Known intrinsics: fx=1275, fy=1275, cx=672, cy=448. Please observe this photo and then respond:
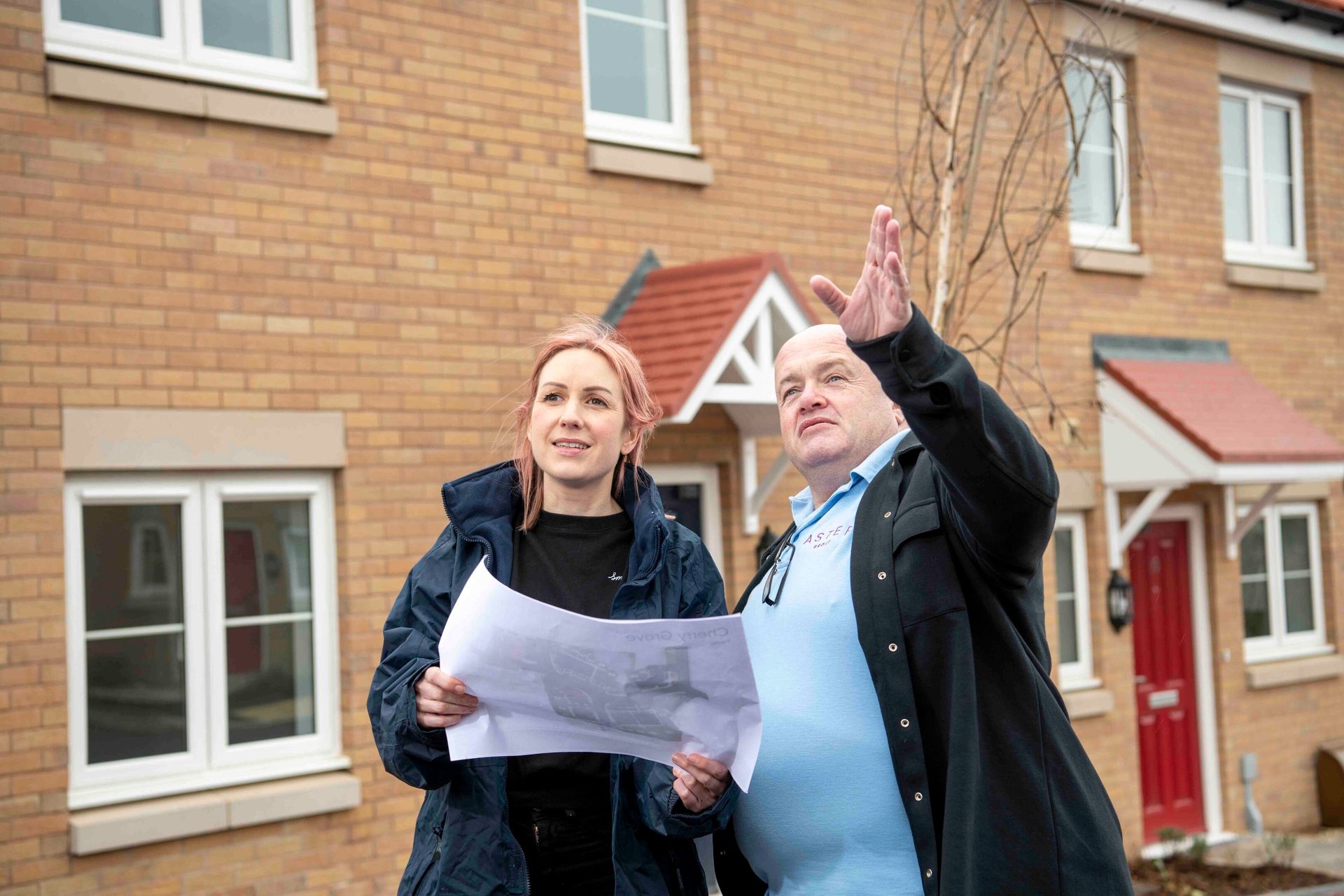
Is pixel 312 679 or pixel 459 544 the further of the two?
pixel 312 679

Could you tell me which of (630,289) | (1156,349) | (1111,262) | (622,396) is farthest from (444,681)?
(1156,349)

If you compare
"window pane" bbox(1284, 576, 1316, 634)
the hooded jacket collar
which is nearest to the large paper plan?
the hooded jacket collar

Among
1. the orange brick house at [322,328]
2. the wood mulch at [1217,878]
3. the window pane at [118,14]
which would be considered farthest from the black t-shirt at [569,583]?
the wood mulch at [1217,878]

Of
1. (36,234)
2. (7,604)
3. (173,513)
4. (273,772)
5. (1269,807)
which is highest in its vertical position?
(36,234)

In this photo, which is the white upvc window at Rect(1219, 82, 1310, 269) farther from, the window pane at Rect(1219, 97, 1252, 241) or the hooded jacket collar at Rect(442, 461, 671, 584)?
the hooded jacket collar at Rect(442, 461, 671, 584)

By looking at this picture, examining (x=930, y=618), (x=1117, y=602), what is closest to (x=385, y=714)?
(x=930, y=618)

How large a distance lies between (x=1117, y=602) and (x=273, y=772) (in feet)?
20.2

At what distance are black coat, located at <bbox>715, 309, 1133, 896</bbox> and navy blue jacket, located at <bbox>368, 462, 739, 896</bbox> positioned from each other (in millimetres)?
398

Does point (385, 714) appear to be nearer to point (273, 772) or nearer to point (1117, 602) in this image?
point (273, 772)

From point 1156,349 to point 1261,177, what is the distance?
218 centimetres

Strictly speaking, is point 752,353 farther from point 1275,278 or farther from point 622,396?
point 1275,278

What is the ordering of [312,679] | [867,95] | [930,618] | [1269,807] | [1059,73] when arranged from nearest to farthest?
[930,618], [1059,73], [312,679], [867,95], [1269,807]

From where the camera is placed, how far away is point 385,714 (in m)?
2.50

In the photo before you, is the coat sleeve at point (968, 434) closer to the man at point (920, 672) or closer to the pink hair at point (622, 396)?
the man at point (920, 672)
